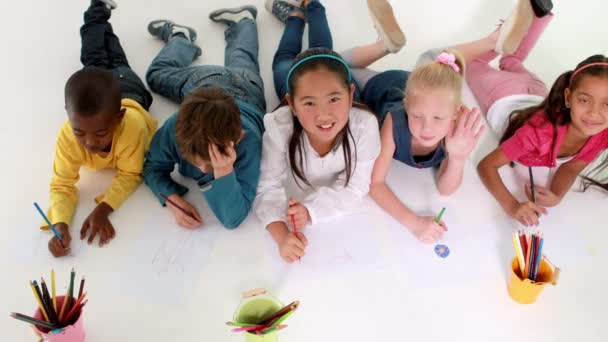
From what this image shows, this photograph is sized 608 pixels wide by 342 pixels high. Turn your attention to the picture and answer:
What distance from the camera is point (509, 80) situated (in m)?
1.70

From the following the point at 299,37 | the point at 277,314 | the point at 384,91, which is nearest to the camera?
the point at 277,314

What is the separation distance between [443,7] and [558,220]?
1.16 meters

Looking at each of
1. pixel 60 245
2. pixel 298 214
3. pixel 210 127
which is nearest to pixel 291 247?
pixel 298 214

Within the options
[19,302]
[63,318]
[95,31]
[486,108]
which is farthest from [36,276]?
[486,108]

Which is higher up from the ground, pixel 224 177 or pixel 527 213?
pixel 224 177

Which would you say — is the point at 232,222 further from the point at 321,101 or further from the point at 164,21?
the point at 164,21

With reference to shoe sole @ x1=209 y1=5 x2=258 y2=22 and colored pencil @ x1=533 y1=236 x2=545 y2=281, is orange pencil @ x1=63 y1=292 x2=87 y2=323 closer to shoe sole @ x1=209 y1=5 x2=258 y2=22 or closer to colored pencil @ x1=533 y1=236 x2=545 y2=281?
colored pencil @ x1=533 y1=236 x2=545 y2=281

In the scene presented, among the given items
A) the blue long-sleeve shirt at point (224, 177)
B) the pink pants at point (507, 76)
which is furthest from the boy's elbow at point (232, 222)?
the pink pants at point (507, 76)

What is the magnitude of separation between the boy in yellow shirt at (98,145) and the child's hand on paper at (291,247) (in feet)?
1.57

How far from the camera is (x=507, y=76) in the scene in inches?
67.9

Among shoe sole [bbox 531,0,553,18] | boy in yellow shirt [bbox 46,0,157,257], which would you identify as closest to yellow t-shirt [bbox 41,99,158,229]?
boy in yellow shirt [bbox 46,0,157,257]

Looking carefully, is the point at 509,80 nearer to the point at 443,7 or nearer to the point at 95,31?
the point at 443,7

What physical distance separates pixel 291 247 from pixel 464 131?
551mm

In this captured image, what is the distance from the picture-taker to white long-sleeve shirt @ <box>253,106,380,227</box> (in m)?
1.29
